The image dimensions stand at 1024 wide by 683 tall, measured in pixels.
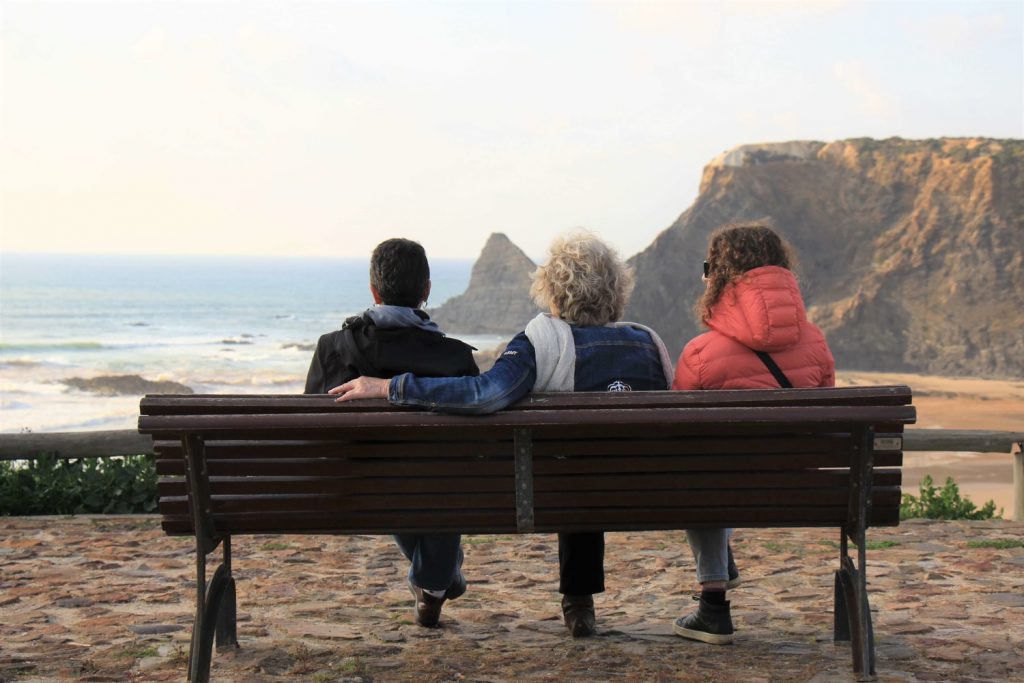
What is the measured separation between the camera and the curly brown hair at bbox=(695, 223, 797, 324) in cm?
411

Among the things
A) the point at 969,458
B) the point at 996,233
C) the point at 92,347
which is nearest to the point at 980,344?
the point at 996,233

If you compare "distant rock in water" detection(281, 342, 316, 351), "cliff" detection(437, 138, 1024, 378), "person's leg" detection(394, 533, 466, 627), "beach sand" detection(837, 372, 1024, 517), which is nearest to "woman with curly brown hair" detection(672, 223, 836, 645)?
"person's leg" detection(394, 533, 466, 627)

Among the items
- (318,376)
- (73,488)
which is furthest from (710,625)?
(73,488)

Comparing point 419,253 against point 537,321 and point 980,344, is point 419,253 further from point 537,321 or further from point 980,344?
point 980,344

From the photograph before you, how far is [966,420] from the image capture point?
30.1m

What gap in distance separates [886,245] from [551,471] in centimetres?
4751

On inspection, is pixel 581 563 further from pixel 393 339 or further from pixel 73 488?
pixel 73 488

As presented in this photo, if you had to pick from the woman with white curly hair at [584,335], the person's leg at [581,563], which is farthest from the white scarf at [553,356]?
the person's leg at [581,563]

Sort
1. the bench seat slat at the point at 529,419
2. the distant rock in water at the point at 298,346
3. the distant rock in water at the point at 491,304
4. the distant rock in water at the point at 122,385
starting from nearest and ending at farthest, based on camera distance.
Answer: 1. the bench seat slat at the point at 529,419
2. the distant rock in water at the point at 122,385
3. the distant rock in water at the point at 298,346
4. the distant rock in water at the point at 491,304

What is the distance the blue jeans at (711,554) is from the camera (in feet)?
13.7

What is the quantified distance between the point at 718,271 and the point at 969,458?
675 inches

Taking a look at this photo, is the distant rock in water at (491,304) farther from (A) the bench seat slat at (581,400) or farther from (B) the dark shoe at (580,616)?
(A) the bench seat slat at (581,400)

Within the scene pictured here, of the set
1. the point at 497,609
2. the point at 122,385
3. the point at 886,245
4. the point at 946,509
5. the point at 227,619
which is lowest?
the point at 122,385

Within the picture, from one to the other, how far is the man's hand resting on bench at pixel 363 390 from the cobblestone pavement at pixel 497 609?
935 millimetres
